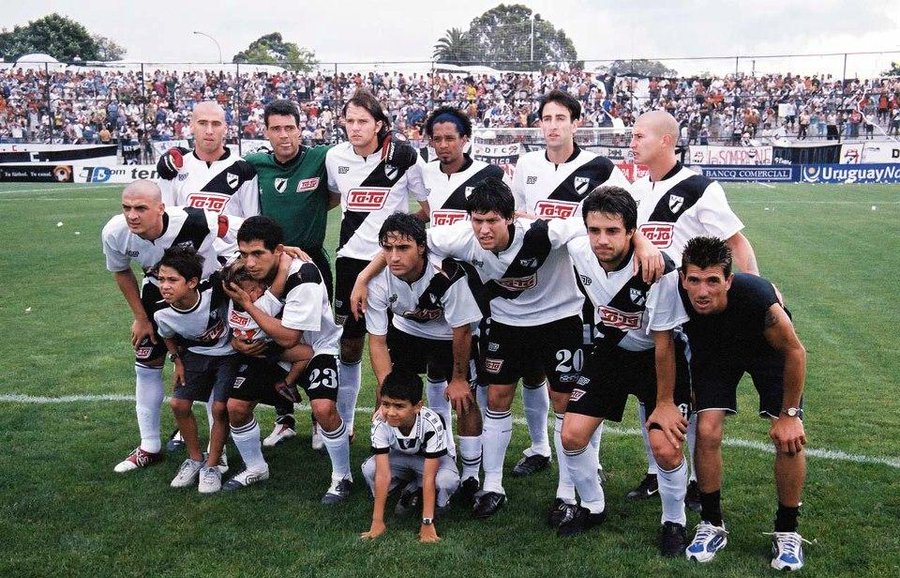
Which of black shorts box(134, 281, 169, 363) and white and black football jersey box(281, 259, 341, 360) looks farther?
black shorts box(134, 281, 169, 363)

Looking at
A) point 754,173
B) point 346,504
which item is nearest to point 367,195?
point 346,504

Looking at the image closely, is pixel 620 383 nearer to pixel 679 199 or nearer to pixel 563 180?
pixel 679 199

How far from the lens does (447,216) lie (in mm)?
5992

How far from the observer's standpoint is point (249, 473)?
18.5 ft

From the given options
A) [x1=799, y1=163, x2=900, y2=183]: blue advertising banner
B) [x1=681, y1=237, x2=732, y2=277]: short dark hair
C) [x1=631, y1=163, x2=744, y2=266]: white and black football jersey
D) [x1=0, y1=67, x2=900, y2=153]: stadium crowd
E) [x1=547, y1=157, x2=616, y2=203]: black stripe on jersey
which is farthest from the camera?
[x1=0, y1=67, x2=900, y2=153]: stadium crowd

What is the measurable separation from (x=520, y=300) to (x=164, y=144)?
29530 millimetres

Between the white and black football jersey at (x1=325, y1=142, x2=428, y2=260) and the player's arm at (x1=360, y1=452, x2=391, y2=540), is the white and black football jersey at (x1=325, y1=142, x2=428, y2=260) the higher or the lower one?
the higher one

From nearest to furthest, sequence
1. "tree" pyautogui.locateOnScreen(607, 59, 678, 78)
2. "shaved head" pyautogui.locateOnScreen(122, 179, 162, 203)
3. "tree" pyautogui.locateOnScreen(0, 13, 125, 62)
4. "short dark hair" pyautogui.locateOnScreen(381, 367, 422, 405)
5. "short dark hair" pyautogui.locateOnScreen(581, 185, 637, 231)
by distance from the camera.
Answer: "short dark hair" pyautogui.locateOnScreen(581, 185, 637, 231) → "short dark hair" pyautogui.locateOnScreen(381, 367, 422, 405) → "shaved head" pyautogui.locateOnScreen(122, 179, 162, 203) → "tree" pyautogui.locateOnScreen(607, 59, 678, 78) → "tree" pyautogui.locateOnScreen(0, 13, 125, 62)

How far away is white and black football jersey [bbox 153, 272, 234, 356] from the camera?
5.55 m

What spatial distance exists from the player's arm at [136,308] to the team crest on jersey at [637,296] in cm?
339

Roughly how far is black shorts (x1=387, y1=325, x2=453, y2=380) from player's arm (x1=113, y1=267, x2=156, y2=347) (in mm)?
1734

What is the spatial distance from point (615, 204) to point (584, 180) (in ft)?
4.84

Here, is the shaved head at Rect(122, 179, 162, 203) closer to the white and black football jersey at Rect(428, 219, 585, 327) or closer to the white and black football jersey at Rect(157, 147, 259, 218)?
the white and black football jersey at Rect(157, 147, 259, 218)

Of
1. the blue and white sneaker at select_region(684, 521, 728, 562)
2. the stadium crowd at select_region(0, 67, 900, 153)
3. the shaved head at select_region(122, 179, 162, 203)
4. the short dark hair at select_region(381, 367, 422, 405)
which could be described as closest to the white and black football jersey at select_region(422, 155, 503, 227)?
the short dark hair at select_region(381, 367, 422, 405)
